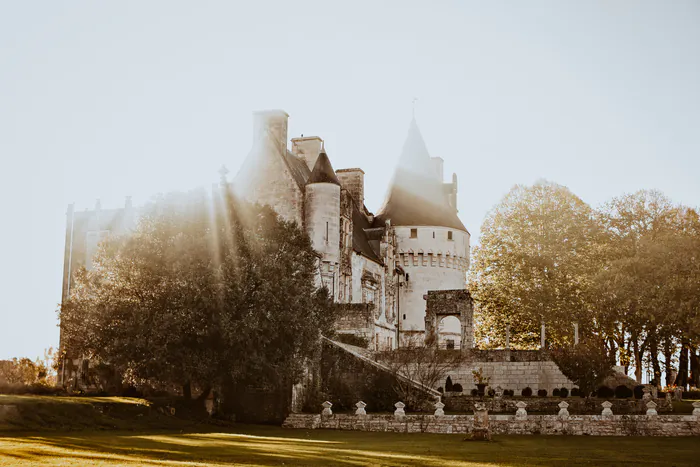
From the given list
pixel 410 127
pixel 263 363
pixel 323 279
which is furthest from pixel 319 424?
pixel 410 127

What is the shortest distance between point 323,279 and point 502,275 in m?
11.3

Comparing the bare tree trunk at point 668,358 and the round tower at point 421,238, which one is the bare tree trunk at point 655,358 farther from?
the round tower at point 421,238

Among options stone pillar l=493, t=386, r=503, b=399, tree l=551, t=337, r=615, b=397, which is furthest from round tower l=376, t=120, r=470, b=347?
stone pillar l=493, t=386, r=503, b=399

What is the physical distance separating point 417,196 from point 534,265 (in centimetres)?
1838

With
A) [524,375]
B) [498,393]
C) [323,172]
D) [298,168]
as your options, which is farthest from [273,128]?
[498,393]

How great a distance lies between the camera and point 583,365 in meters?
41.6

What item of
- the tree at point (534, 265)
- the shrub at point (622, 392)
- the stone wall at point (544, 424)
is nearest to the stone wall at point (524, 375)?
the shrub at point (622, 392)

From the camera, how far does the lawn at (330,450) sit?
18062 mm

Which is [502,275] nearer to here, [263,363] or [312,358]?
[312,358]

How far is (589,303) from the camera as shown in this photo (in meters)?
49.5

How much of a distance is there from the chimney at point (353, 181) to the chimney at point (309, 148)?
6277 millimetres

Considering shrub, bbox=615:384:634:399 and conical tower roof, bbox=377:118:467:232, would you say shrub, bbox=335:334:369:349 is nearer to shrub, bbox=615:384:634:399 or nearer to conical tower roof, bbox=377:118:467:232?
shrub, bbox=615:384:634:399

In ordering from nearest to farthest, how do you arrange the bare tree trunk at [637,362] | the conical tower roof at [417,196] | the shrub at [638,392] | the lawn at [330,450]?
the lawn at [330,450] < the shrub at [638,392] < the bare tree trunk at [637,362] < the conical tower roof at [417,196]

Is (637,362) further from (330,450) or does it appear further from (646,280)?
(330,450)
